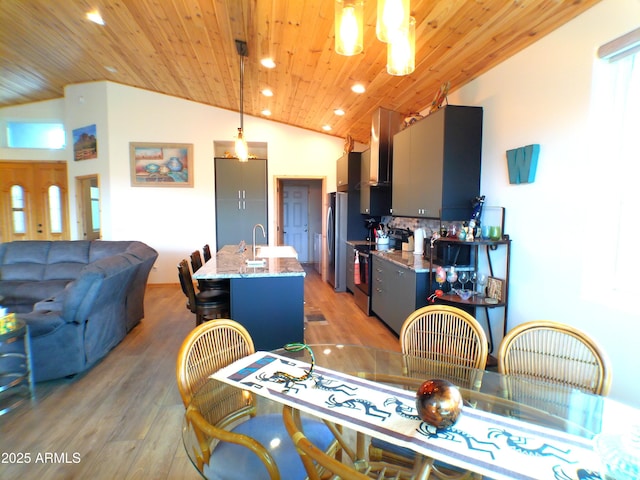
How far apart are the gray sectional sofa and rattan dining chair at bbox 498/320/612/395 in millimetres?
3039

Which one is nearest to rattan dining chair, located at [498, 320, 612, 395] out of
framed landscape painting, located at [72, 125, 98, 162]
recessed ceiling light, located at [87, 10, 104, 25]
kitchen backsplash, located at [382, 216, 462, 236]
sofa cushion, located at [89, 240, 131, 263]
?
kitchen backsplash, located at [382, 216, 462, 236]

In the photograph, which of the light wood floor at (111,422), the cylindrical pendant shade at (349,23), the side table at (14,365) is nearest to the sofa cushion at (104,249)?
the light wood floor at (111,422)

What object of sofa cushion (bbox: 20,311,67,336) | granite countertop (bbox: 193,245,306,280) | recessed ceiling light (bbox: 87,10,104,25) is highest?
recessed ceiling light (bbox: 87,10,104,25)

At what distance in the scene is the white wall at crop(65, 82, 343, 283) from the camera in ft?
19.8

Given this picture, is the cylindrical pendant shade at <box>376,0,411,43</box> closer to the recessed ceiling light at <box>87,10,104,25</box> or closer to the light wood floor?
the light wood floor

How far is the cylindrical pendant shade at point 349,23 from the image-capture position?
133cm

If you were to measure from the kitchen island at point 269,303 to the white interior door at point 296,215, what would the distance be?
5.68 meters

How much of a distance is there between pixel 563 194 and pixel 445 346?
58.3 inches

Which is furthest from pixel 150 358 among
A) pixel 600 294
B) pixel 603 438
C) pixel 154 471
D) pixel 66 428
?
pixel 600 294

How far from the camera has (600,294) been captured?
2201 millimetres

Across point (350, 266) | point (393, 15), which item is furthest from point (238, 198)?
point (393, 15)

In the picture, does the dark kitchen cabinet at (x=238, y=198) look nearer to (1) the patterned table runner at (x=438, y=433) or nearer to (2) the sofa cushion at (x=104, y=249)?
(2) the sofa cushion at (x=104, y=249)

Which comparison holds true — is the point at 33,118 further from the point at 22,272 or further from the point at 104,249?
the point at 104,249

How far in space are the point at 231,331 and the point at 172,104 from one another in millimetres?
5827
